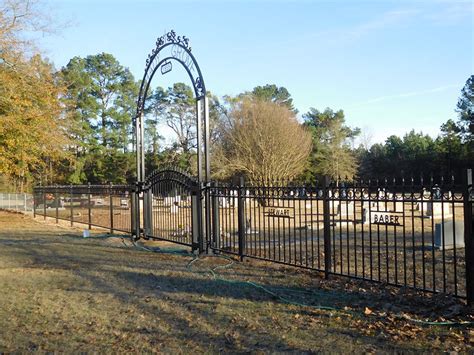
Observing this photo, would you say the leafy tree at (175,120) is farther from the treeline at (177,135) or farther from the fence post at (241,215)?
the fence post at (241,215)

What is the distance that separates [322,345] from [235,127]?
35875mm

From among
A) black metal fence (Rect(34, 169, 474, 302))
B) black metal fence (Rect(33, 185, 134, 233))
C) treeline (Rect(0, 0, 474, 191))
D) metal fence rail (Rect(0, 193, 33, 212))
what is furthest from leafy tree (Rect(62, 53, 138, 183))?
black metal fence (Rect(34, 169, 474, 302))

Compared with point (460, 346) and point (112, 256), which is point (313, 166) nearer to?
point (112, 256)

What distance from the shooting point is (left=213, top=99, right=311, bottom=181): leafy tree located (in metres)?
37.7

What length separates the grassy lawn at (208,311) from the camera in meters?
4.75

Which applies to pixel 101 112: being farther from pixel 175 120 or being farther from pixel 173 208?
pixel 173 208

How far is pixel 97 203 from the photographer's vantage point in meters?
17.9

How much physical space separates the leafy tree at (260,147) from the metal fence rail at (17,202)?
45.8 feet

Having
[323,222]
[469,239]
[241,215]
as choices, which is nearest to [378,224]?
[469,239]

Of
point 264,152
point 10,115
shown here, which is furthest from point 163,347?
point 264,152

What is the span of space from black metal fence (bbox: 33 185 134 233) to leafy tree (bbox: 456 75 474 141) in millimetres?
42945

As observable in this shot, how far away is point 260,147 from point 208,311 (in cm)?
3218

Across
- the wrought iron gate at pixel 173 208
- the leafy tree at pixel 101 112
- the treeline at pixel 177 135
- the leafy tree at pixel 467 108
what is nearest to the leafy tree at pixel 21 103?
the treeline at pixel 177 135

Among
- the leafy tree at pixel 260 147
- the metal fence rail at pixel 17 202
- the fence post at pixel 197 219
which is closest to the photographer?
the fence post at pixel 197 219
